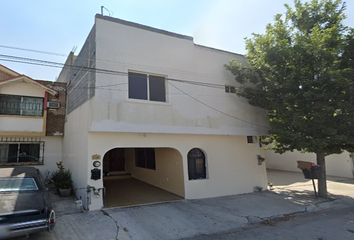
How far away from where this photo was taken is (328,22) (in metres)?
8.53

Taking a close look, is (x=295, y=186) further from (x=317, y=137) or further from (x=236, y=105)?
(x=236, y=105)

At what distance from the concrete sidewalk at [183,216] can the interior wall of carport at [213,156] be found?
0.51m

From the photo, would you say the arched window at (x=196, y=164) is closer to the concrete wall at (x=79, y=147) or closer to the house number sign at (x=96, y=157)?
the house number sign at (x=96, y=157)

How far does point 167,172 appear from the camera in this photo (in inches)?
392

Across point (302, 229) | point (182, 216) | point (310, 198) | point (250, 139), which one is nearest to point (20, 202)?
point (182, 216)

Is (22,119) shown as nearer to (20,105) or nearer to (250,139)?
(20,105)

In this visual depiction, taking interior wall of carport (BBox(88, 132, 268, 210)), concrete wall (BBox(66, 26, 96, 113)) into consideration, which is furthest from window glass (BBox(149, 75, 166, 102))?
concrete wall (BBox(66, 26, 96, 113))

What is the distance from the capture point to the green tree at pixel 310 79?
24.8 feet

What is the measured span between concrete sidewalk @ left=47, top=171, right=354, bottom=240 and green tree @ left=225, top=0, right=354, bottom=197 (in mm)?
1925

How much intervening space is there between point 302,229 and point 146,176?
8.08 m

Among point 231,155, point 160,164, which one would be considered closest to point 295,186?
point 231,155

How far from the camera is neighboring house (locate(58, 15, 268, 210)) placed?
7266 millimetres

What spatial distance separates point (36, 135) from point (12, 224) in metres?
7.92

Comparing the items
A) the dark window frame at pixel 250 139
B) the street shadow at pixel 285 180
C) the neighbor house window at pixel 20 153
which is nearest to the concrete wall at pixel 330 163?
the street shadow at pixel 285 180
